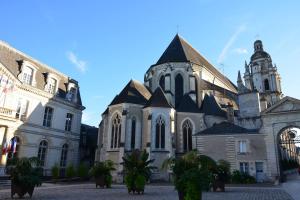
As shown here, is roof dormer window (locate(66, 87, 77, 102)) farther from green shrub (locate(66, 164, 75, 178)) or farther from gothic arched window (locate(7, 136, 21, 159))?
green shrub (locate(66, 164, 75, 178))

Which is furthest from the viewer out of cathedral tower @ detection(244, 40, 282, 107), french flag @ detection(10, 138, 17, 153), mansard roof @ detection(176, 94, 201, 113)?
cathedral tower @ detection(244, 40, 282, 107)

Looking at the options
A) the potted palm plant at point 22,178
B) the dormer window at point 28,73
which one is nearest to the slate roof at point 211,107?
the dormer window at point 28,73

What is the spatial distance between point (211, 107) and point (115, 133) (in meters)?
11.5

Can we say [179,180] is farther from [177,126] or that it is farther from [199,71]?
[199,71]

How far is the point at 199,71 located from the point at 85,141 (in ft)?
57.7

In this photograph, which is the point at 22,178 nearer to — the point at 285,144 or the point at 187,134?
the point at 187,134

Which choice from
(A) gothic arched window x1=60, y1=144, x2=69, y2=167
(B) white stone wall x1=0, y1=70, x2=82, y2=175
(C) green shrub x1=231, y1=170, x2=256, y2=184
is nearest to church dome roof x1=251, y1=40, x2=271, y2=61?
(C) green shrub x1=231, y1=170, x2=256, y2=184

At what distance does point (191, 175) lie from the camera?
26.3 ft

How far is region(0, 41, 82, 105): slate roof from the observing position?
22.7 meters

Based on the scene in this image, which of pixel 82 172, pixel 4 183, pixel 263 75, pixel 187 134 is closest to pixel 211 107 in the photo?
pixel 187 134

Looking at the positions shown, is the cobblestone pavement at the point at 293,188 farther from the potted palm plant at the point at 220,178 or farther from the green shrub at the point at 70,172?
the green shrub at the point at 70,172

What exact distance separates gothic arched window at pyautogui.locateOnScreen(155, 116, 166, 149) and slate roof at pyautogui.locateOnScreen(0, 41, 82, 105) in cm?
1046

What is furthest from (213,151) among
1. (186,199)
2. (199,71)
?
(186,199)

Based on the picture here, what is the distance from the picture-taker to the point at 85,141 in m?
33.5
